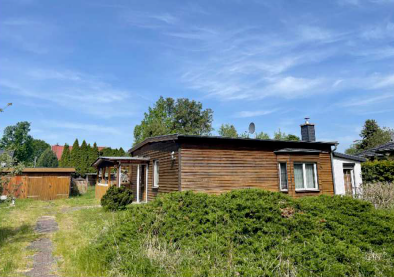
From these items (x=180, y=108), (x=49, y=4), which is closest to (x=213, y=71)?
(x=49, y=4)

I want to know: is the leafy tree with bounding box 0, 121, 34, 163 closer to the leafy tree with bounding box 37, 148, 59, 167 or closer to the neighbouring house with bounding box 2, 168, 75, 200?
the leafy tree with bounding box 37, 148, 59, 167

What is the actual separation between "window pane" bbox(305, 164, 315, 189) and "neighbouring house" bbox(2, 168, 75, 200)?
16.8 meters

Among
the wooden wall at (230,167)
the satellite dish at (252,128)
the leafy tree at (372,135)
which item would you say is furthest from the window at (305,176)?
the leafy tree at (372,135)

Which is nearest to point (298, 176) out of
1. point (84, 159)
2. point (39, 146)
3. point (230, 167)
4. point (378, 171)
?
point (230, 167)

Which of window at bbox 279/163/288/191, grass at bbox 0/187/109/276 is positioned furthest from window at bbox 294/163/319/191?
grass at bbox 0/187/109/276

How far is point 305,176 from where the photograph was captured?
506 inches

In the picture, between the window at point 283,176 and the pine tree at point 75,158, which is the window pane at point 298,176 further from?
the pine tree at point 75,158

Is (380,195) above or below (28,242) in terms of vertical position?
above

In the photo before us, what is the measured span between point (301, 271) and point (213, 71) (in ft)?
32.6

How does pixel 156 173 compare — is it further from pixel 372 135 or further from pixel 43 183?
pixel 372 135

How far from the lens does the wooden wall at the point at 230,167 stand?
10875mm

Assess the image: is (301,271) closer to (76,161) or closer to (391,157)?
(391,157)

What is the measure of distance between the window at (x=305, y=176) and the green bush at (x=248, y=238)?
6598 mm

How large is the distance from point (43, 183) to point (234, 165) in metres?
15.2
